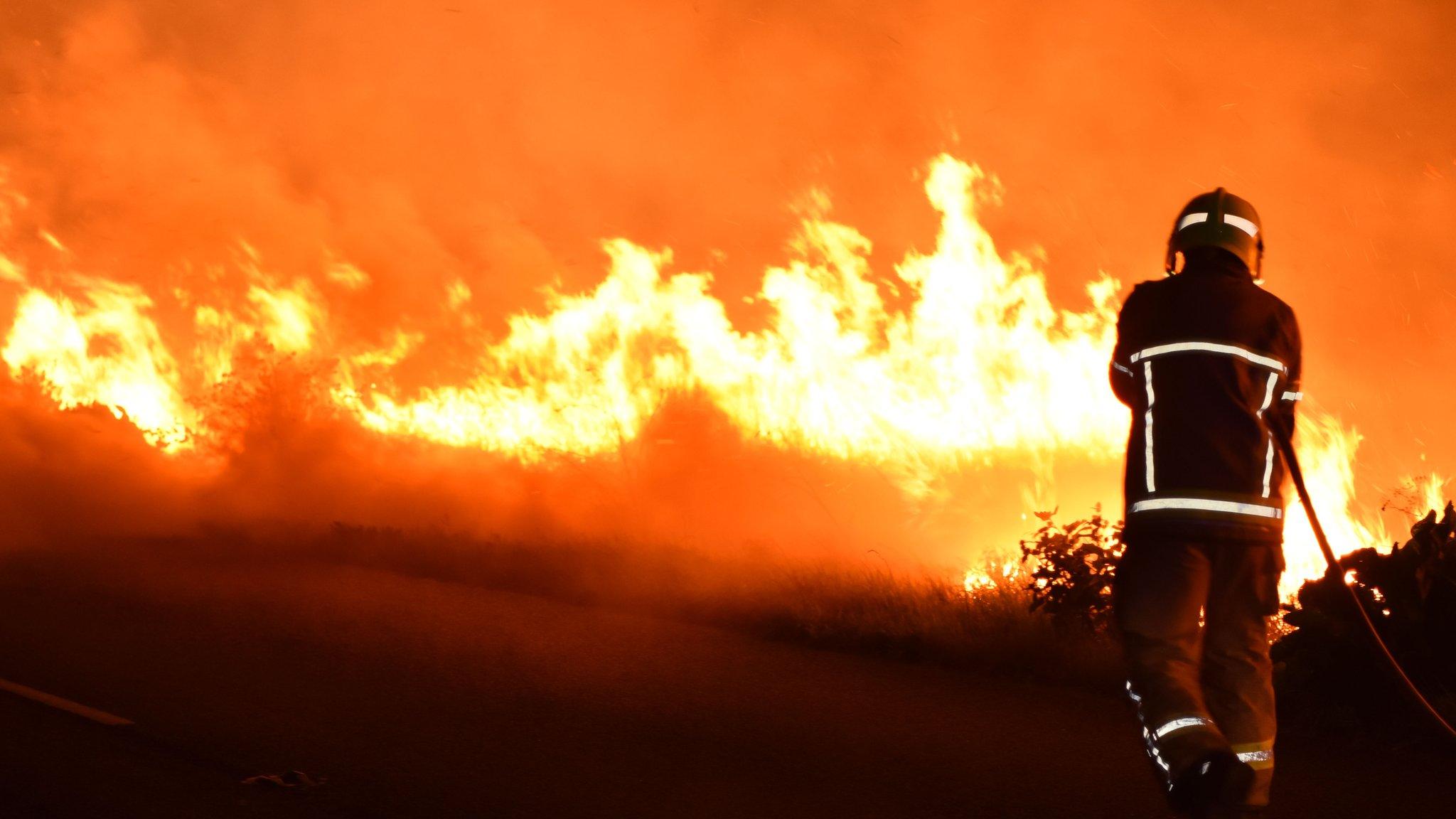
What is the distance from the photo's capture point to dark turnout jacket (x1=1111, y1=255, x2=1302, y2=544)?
13.0 feet

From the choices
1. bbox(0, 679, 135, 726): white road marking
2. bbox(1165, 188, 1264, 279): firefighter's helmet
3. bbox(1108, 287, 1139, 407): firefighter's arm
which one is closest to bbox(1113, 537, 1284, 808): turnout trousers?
bbox(1108, 287, 1139, 407): firefighter's arm

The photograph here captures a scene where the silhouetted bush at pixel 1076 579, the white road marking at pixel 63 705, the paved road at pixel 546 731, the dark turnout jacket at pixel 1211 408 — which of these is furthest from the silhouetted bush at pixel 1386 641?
the white road marking at pixel 63 705

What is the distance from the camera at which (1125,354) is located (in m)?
4.37

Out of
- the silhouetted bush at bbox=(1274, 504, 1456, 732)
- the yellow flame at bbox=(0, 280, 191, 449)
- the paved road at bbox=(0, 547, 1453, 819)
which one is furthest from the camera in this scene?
the yellow flame at bbox=(0, 280, 191, 449)

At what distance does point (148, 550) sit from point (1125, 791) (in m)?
13.4

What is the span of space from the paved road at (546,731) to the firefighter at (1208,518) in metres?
1.38

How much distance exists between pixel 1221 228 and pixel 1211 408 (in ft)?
2.31

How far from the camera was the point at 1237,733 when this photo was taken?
3918 millimetres

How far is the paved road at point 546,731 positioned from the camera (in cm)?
529

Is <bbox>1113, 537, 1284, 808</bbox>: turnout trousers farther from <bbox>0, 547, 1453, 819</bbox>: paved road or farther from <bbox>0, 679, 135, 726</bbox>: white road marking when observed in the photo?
<bbox>0, 679, 135, 726</bbox>: white road marking

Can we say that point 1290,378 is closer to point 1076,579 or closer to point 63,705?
point 1076,579

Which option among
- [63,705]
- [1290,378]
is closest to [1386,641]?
[1290,378]

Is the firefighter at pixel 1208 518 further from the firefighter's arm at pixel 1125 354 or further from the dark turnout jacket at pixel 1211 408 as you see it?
the firefighter's arm at pixel 1125 354

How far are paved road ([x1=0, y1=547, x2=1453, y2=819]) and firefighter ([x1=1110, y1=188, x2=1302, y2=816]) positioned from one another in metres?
1.38
